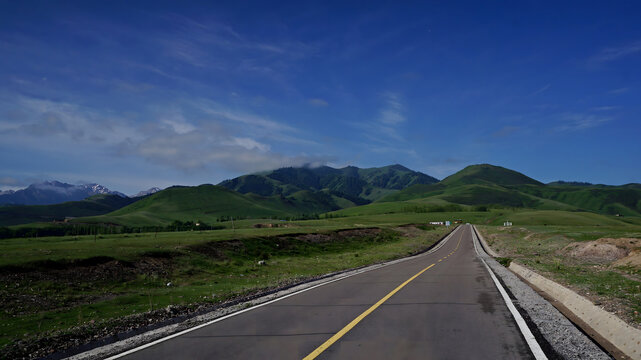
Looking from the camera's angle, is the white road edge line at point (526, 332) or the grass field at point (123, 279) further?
the grass field at point (123, 279)

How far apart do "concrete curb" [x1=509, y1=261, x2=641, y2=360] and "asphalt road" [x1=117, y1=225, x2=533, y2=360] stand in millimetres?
1953

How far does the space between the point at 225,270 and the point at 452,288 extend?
2182 centimetres

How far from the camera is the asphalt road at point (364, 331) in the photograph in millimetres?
7570

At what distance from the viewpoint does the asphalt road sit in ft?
24.8

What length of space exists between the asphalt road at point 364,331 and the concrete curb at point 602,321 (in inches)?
76.9

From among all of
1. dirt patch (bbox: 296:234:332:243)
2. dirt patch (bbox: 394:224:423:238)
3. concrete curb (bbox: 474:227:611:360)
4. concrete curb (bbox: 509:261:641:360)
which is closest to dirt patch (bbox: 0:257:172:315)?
concrete curb (bbox: 474:227:611:360)

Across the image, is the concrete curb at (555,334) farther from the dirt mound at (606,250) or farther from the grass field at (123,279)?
the dirt mound at (606,250)

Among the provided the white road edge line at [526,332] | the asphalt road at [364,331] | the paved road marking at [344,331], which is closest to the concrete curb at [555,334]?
the white road edge line at [526,332]

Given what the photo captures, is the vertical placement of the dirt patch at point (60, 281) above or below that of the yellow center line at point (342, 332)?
below

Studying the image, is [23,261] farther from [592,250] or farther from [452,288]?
[592,250]

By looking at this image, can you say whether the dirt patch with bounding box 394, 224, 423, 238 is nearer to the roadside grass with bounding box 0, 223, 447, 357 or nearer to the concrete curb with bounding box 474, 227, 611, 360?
the roadside grass with bounding box 0, 223, 447, 357

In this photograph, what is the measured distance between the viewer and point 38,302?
738 inches

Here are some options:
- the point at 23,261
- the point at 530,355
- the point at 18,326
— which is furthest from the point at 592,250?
the point at 23,261

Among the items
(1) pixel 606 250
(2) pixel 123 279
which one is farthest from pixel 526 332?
(1) pixel 606 250
